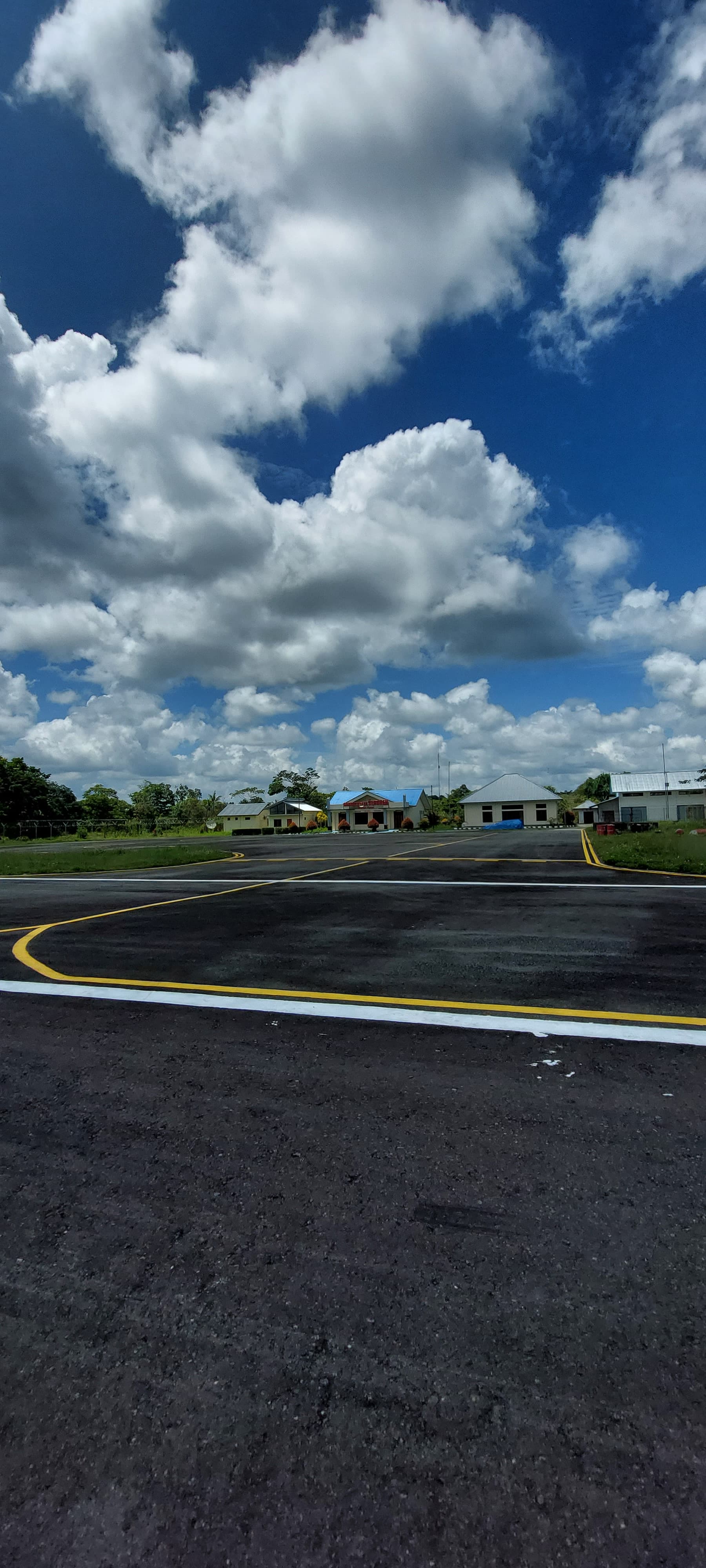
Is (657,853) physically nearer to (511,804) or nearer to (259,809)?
(511,804)

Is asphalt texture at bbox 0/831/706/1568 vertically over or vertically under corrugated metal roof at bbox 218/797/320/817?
under

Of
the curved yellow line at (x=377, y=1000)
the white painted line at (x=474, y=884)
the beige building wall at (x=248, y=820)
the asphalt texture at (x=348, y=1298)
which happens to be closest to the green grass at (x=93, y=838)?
the beige building wall at (x=248, y=820)

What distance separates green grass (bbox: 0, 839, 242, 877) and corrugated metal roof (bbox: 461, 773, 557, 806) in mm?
47896

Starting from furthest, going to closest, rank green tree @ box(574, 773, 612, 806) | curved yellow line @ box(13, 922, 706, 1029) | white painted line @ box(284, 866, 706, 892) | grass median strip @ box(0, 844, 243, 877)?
green tree @ box(574, 773, 612, 806)
grass median strip @ box(0, 844, 243, 877)
white painted line @ box(284, 866, 706, 892)
curved yellow line @ box(13, 922, 706, 1029)

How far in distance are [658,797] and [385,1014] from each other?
64486mm

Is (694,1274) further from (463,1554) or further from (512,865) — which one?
(512,865)

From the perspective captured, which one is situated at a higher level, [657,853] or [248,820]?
[248,820]

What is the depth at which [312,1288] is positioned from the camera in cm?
204

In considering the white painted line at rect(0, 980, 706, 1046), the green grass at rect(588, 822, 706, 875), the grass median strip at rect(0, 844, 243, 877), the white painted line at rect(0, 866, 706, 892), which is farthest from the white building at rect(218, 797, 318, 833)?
the white painted line at rect(0, 980, 706, 1046)

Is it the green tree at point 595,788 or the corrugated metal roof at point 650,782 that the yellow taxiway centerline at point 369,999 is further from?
the green tree at point 595,788

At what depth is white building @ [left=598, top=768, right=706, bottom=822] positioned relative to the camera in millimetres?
60750

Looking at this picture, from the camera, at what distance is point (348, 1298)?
6.49ft

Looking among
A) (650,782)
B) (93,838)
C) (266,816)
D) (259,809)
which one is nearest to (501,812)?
(650,782)

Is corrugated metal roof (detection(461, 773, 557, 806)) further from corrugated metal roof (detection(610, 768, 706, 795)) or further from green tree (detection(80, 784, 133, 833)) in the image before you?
green tree (detection(80, 784, 133, 833))
